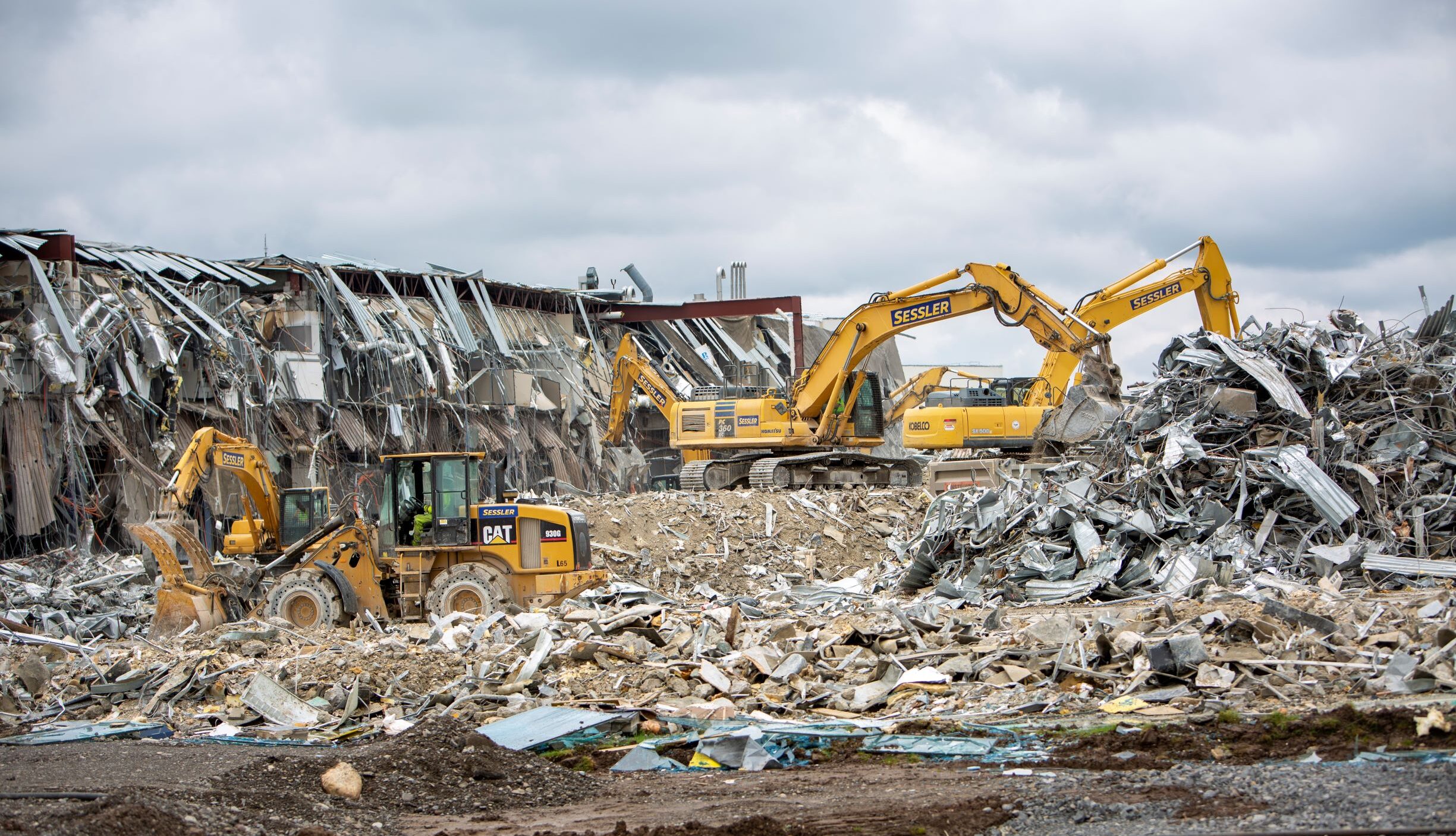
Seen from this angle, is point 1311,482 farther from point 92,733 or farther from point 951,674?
point 92,733

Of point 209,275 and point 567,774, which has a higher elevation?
point 209,275

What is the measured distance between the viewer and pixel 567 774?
7656 millimetres

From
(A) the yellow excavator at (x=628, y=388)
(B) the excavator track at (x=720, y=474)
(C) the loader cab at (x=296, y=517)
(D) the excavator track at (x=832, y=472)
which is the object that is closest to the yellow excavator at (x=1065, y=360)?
(D) the excavator track at (x=832, y=472)

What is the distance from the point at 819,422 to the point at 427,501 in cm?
1097

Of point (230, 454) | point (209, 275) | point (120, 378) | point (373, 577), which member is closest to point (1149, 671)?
point (373, 577)

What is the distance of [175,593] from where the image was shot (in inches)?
533

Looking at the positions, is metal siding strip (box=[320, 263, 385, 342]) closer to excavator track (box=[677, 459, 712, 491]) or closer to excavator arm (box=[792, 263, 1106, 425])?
excavator track (box=[677, 459, 712, 491])

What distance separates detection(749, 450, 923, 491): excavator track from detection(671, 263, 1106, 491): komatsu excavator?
0.02 meters

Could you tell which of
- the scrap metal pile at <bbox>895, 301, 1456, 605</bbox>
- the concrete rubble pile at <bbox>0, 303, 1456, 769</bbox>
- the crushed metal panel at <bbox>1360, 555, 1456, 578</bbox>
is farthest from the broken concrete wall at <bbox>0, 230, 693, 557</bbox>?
the crushed metal panel at <bbox>1360, 555, 1456, 578</bbox>

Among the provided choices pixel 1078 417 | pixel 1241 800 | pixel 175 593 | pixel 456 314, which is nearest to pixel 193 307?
pixel 456 314

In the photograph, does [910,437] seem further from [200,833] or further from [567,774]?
[200,833]

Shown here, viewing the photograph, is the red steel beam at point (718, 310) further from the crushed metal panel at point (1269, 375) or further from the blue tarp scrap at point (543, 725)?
the blue tarp scrap at point (543, 725)

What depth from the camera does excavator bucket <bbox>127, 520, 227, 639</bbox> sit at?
1347 cm

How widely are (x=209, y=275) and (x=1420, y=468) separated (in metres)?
21.2
